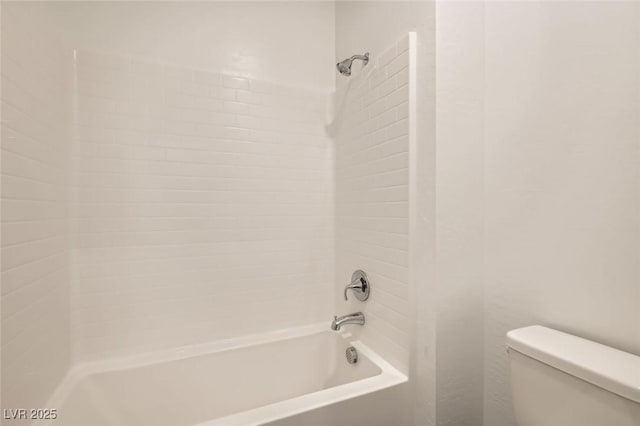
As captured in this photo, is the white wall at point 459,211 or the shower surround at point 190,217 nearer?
the shower surround at point 190,217

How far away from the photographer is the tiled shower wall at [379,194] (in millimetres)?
1250

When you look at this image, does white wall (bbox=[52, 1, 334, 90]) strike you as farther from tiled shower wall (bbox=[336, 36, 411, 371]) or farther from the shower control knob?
the shower control knob

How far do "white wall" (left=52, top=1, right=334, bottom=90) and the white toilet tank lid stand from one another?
5.44 ft

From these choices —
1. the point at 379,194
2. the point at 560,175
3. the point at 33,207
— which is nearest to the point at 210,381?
the point at 33,207

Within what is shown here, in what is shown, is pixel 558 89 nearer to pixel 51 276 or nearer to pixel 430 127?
pixel 430 127

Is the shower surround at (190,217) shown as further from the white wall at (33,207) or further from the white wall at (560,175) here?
the white wall at (560,175)

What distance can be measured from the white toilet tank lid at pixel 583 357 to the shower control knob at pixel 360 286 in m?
0.65

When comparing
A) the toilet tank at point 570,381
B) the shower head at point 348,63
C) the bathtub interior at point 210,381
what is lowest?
the bathtub interior at point 210,381

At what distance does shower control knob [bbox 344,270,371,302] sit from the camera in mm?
1473

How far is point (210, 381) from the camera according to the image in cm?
146

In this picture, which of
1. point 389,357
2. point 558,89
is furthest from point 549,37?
point 389,357

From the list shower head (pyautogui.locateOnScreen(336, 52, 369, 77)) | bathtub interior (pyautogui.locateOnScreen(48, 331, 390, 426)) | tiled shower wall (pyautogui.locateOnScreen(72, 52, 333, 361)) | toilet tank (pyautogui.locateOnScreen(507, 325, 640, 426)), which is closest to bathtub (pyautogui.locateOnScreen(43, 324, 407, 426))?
bathtub interior (pyautogui.locateOnScreen(48, 331, 390, 426))

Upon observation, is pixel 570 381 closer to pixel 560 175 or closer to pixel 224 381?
pixel 560 175

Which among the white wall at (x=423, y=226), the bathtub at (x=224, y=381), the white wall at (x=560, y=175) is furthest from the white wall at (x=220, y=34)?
the bathtub at (x=224, y=381)
